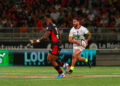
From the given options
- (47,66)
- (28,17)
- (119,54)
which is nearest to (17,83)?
(47,66)

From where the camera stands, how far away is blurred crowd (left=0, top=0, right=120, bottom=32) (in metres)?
23.6

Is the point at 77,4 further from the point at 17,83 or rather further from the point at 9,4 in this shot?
the point at 17,83

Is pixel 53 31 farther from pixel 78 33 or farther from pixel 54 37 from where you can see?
pixel 78 33

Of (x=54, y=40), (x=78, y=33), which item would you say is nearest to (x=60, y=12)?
(x=78, y=33)

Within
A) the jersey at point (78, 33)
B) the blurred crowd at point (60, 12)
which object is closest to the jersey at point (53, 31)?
the jersey at point (78, 33)

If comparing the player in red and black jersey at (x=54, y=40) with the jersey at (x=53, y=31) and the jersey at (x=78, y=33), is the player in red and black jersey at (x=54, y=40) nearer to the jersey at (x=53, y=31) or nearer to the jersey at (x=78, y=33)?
the jersey at (x=53, y=31)

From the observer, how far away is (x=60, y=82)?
12.1 metres

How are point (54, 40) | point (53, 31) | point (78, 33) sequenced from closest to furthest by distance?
point (53, 31) < point (54, 40) < point (78, 33)

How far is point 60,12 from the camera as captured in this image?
24797 millimetres

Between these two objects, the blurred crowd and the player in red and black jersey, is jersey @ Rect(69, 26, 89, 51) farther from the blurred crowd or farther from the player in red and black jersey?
the blurred crowd

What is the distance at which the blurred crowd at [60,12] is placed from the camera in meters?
23.6

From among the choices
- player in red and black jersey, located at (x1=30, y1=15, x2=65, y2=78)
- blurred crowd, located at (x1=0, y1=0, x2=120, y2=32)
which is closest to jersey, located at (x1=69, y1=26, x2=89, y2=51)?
player in red and black jersey, located at (x1=30, y1=15, x2=65, y2=78)

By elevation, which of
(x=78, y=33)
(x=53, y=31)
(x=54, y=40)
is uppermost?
(x=53, y=31)

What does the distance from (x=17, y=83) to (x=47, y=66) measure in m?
9.42
